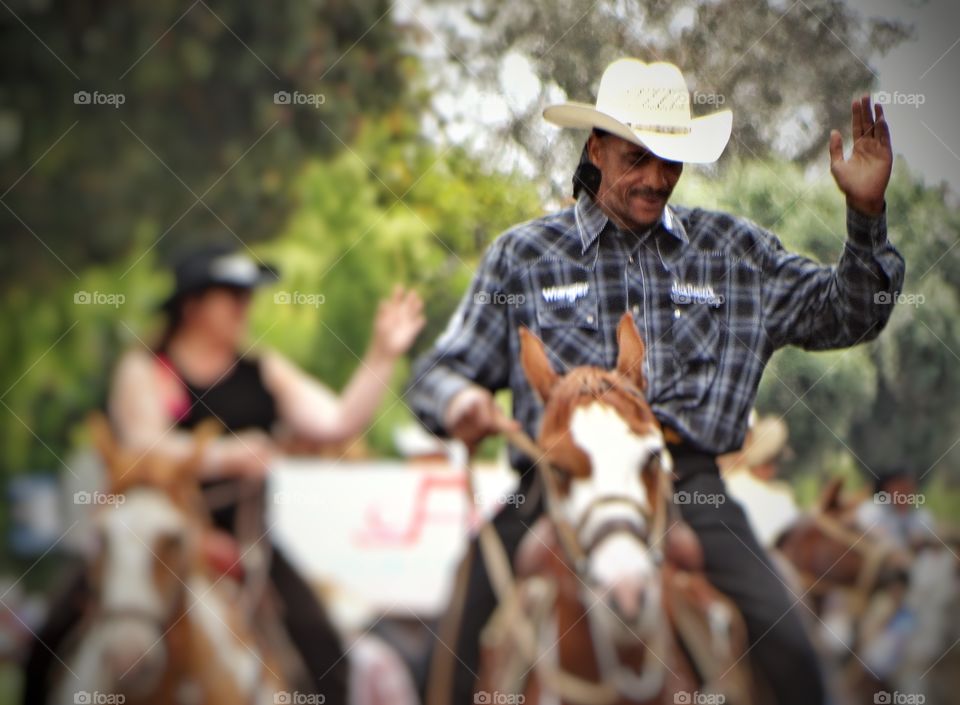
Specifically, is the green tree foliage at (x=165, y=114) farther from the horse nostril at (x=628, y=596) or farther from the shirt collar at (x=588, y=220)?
the horse nostril at (x=628, y=596)

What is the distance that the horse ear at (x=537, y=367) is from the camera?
435 centimetres

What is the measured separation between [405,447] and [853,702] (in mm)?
1849

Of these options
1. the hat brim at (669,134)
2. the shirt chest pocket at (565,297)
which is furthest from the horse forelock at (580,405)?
the hat brim at (669,134)

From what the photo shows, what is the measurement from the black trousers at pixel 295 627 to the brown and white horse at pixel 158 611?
0.18ft

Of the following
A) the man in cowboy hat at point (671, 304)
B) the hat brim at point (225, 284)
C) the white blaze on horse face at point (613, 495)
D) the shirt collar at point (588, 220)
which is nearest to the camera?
the white blaze on horse face at point (613, 495)

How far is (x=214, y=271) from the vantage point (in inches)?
169

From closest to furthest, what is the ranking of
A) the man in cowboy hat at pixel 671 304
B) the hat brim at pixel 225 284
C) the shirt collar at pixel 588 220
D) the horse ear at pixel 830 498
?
the hat brim at pixel 225 284 < the man in cowboy hat at pixel 671 304 < the shirt collar at pixel 588 220 < the horse ear at pixel 830 498

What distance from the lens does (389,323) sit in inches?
172

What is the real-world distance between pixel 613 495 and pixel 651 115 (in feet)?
4.48

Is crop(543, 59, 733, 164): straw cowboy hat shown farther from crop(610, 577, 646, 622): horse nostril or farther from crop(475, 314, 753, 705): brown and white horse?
crop(610, 577, 646, 622): horse nostril

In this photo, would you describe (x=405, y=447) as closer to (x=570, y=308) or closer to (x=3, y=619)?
(x=570, y=308)

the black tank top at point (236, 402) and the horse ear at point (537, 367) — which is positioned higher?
the black tank top at point (236, 402)

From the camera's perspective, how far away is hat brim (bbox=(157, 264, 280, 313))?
427 centimetres

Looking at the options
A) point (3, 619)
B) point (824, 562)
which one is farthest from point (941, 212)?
point (3, 619)
